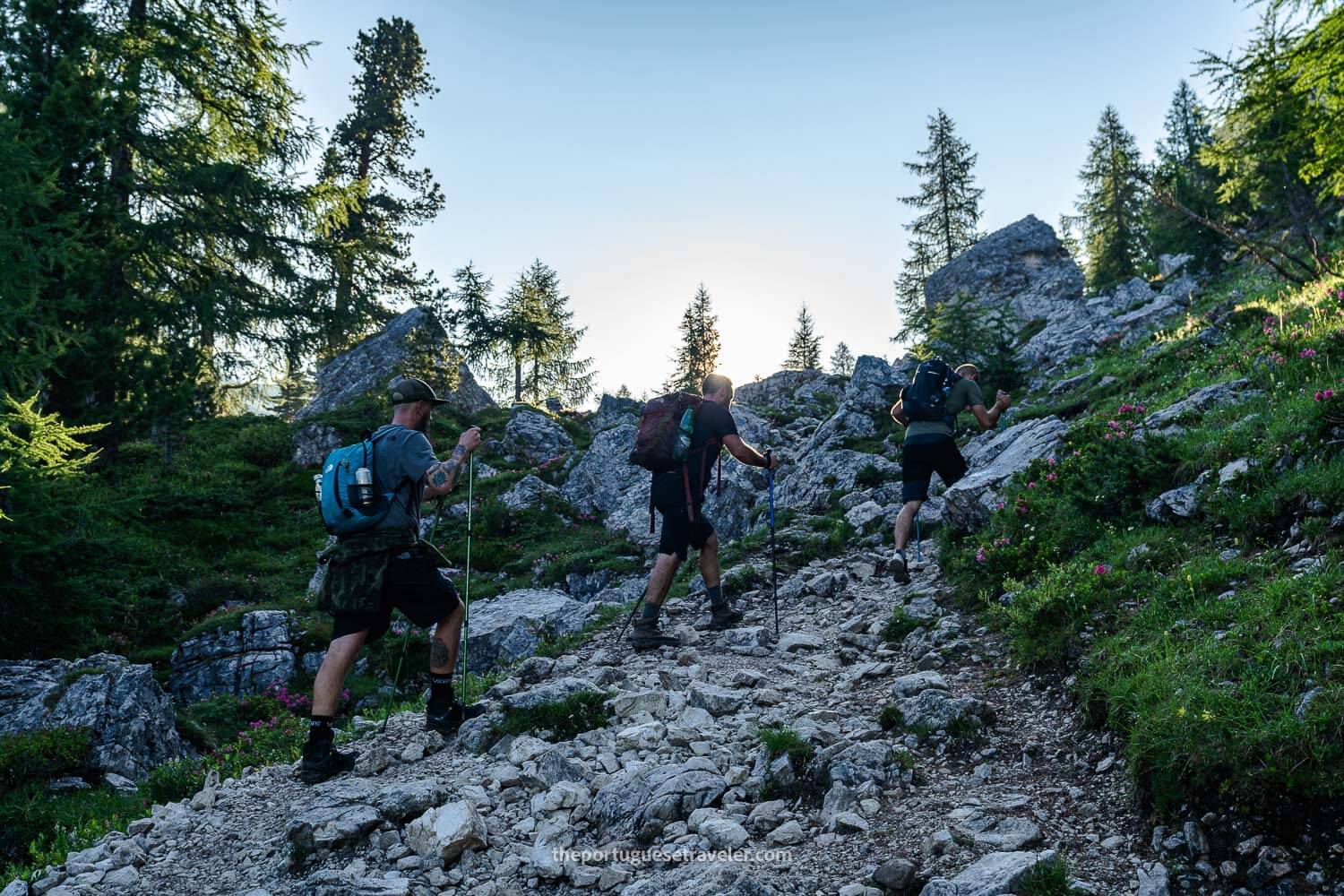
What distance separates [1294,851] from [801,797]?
247 centimetres

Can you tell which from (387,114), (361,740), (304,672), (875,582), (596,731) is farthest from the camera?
(387,114)

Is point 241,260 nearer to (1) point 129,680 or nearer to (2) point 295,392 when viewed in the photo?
(1) point 129,680

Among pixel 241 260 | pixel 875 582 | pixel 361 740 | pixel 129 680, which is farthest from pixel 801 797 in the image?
pixel 241 260

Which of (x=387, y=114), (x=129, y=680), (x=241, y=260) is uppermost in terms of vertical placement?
(x=387, y=114)

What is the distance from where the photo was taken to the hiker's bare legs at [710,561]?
8331 mm

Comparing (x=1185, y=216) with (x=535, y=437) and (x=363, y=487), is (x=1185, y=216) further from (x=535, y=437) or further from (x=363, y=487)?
(x=363, y=487)

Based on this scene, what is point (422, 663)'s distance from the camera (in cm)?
1264

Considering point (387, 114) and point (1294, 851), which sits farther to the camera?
point (387, 114)

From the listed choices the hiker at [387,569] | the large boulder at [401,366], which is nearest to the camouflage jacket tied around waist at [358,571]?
A: the hiker at [387,569]

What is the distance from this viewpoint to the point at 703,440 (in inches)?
321

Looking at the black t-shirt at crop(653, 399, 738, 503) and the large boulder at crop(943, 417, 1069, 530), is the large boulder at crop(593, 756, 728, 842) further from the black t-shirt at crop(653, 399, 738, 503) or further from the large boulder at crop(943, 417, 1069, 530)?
the large boulder at crop(943, 417, 1069, 530)

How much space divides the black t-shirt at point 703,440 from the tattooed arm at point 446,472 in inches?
115

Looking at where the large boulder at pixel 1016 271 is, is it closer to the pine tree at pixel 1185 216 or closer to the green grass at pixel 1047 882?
the pine tree at pixel 1185 216

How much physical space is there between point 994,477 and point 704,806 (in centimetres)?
733
